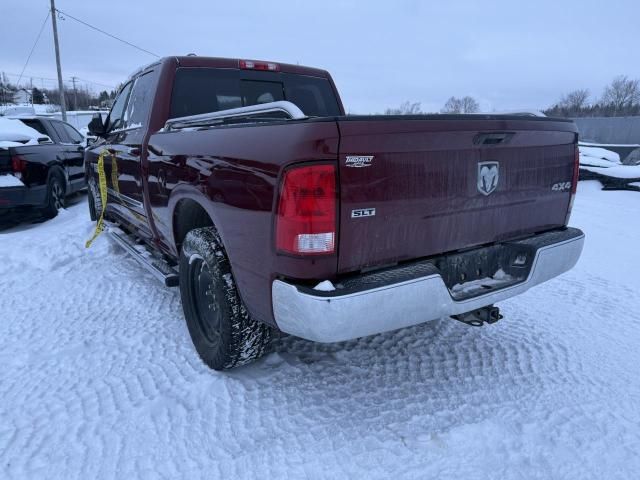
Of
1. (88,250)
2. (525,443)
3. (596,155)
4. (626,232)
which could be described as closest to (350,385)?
(525,443)

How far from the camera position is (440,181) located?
220cm

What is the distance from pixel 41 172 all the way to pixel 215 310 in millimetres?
5460

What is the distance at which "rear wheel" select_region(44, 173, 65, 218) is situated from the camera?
696 centimetres

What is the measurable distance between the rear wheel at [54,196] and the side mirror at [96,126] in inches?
105

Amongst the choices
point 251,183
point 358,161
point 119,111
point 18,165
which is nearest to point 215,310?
point 251,183

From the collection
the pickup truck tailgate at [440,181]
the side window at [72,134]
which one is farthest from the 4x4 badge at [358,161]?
the side window at [72,134]

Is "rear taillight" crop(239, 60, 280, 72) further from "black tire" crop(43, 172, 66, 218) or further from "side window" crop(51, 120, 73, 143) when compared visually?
"side window" crop(51, 120, 73, 143)

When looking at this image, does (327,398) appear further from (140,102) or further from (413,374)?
(140,102)

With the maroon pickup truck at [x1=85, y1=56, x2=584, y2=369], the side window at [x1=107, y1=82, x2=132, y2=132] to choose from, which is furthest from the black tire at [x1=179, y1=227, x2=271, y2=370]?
the side window at [x1=107, y1=82, x2=132, y2=132]

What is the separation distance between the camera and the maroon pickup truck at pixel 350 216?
191cm

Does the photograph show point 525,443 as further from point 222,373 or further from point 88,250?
point 88,250

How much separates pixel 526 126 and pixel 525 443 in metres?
1.64

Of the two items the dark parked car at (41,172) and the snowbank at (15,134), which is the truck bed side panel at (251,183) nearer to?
the dark parked car at (41,172)

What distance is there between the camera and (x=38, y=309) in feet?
12.3
